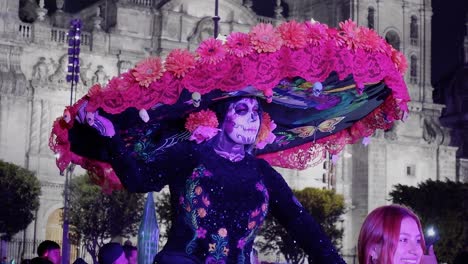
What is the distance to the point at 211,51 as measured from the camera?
582 centimetres

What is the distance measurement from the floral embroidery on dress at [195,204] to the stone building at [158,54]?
129ft

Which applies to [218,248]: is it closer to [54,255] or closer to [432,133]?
[54,255]

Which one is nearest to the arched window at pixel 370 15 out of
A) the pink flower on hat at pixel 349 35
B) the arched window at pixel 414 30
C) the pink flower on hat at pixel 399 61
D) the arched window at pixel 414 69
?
the arched window at pixel 414 30

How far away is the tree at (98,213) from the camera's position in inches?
1667

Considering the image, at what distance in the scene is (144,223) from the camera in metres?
13.4

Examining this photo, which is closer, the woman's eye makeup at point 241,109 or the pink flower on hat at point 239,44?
the pink flower on hat at point 239,44

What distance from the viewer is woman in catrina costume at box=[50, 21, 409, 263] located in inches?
225

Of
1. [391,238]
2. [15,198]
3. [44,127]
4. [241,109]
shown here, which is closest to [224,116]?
[241,109]

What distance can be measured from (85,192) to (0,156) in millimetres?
4748

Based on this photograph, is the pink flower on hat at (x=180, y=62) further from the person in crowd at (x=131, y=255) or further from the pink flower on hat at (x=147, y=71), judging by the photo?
the person in crowd at (x=131, y=255)

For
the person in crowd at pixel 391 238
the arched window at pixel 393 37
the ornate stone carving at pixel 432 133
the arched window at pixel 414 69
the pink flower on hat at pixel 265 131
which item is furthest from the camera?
the arched window at pixel 414 69

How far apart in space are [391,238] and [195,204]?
152cm

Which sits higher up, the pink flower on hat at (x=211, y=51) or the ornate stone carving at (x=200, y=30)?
the ornate stone carving at (x=200, y=30)

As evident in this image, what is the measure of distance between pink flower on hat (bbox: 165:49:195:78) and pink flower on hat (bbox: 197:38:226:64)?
0.08 metres
